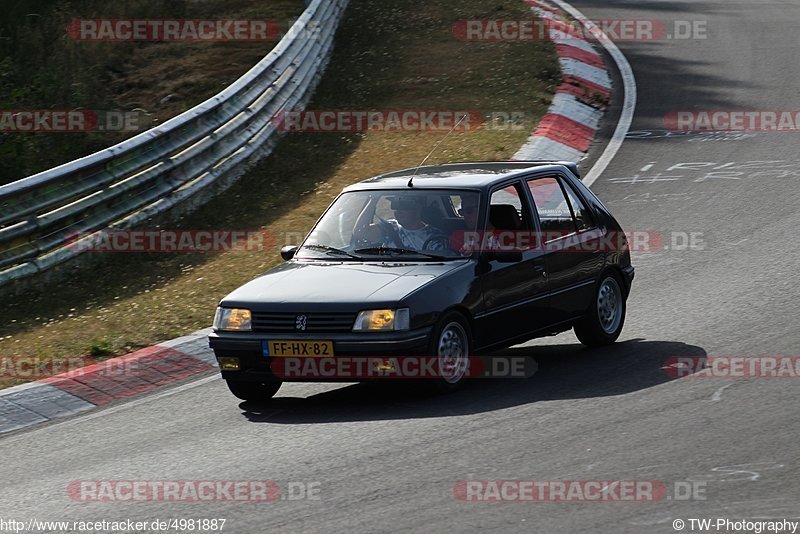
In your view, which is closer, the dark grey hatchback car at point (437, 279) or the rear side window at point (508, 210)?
the dark grey hatchback car at point (437, 279)

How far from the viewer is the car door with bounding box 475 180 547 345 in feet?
29.1

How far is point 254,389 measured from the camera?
28.8 feet

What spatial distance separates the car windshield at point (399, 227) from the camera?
353 inches

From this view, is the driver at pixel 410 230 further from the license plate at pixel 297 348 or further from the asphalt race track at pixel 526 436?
the license plate at pixel 297 348

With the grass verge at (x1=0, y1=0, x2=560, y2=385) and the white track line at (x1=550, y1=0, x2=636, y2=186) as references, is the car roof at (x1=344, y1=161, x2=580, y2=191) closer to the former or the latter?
the grass verge at (x1=0, y1=0, x2=560, y2=385)

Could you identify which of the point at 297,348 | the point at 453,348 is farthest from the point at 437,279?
the point at 297,348

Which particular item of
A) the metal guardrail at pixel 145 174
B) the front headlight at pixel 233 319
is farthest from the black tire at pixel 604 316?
the metal guardrail at pixel 145 174

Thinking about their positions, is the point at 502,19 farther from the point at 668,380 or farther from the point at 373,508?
the point at 373,508

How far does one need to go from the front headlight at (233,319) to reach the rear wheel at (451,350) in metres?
1.31

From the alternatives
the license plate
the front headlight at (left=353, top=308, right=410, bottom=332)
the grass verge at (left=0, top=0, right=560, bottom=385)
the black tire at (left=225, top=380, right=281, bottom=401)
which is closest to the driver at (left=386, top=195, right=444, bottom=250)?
the front headlight at (left=353, top=308, right=410, bottom=332)

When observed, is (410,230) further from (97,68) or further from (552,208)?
(97,68)

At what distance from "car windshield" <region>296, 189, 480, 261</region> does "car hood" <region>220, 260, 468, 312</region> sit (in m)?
0.15

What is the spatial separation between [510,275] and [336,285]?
1.40 meters

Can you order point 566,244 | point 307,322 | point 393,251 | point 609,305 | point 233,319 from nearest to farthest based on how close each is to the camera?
point 307,322 < point 233,319 < point 393,251 < point 566,244 < point 609,305
